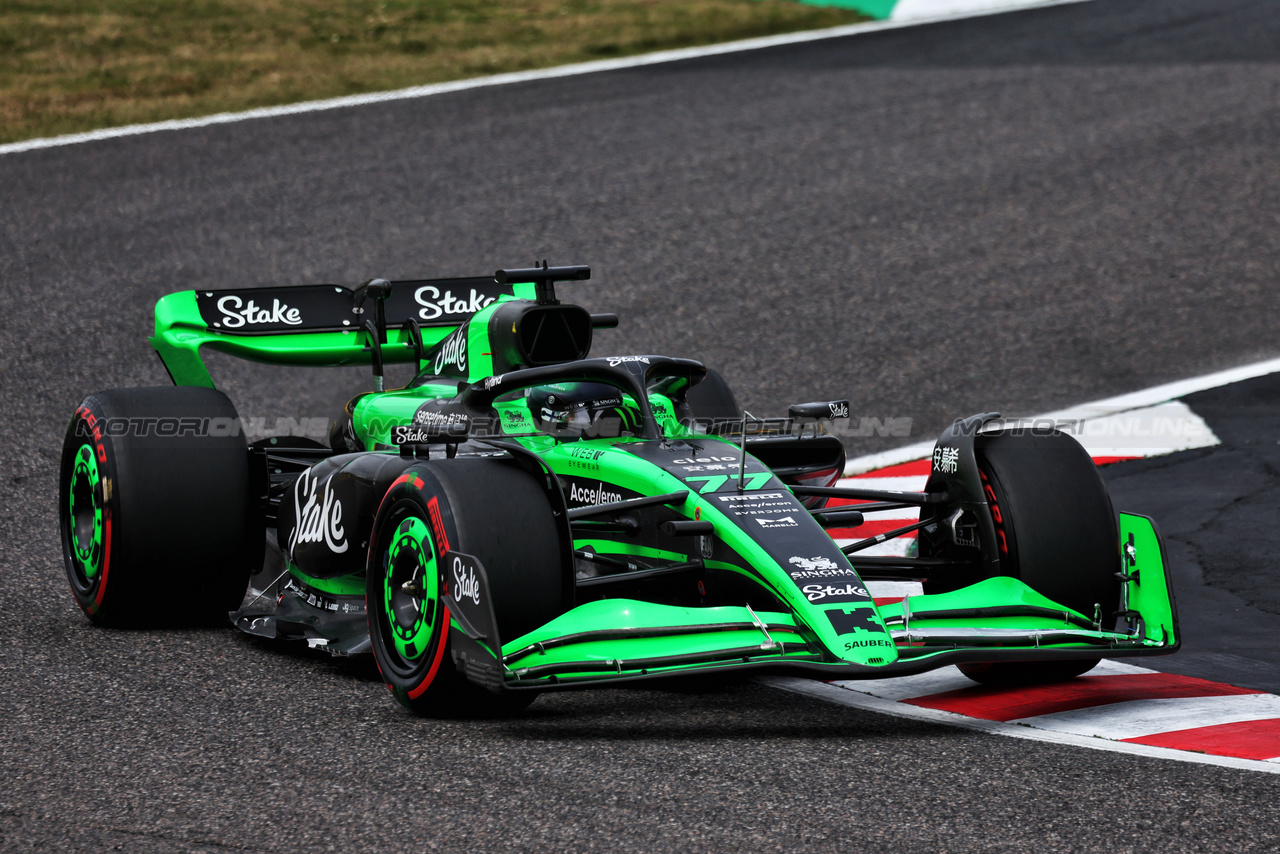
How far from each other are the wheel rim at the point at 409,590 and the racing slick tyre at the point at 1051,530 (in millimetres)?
1818

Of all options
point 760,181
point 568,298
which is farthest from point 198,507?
point 760,181

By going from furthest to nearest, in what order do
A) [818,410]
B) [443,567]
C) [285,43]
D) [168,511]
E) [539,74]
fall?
[285,43]
[539,74]
[168,511]
[818,410]
[443,567]

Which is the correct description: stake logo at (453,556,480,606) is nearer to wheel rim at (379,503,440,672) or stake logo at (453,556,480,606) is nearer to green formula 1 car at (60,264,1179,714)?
green formula 1 car at (60,264,1179,714)

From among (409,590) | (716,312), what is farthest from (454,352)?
(716,312)

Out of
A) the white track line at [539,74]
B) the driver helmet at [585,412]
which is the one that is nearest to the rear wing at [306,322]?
the driver helmet at [585,412]

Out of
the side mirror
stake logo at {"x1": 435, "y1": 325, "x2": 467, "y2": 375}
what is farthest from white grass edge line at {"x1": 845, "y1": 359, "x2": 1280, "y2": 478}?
the side mirror

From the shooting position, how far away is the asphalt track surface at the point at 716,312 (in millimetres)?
3840

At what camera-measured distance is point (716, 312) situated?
11680 mm

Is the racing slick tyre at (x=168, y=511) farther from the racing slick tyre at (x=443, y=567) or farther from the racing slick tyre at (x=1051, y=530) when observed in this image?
the racing slick tyre at (x=1051, y=530)

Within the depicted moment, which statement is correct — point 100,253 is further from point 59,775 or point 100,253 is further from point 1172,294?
point 59,775

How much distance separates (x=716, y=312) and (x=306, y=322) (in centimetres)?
516

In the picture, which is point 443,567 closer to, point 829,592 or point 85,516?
point 829,592

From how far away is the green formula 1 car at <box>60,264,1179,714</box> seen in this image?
4434 millimetres

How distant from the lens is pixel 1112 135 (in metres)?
15.3
